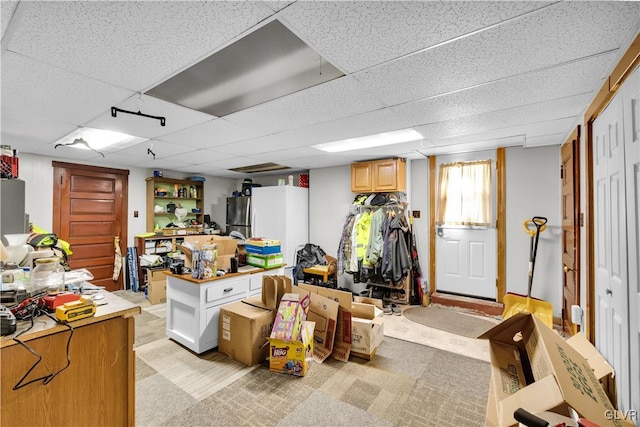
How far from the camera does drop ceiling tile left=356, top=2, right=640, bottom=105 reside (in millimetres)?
1232

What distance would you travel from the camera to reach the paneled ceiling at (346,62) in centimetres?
122

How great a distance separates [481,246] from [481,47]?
10.5 ft

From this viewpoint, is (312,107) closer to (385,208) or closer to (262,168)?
(385,208)

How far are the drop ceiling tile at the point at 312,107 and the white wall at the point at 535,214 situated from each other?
8.63 feet

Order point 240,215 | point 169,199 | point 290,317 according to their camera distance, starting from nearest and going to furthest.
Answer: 1. point 290,317
2. point 169,199
3. point 240,215

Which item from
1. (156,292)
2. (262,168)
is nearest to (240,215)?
(262,168)

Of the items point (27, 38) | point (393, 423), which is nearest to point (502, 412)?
point (393, 423)

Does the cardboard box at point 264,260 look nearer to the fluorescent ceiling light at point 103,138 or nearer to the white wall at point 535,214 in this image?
the fluorescent ceiling light at point 103,138

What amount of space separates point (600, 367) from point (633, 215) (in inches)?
39.0

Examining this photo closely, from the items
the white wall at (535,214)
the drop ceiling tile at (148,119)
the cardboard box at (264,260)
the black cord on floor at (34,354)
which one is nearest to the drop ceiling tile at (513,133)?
the white wall at (535,214)

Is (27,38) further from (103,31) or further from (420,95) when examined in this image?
(420,95)

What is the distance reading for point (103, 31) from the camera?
1.34m

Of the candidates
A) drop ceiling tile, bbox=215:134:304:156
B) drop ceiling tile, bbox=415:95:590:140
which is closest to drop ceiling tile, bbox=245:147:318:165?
drop ceiling tile, bbox=215:134:304:156

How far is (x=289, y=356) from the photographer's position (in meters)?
2.37
